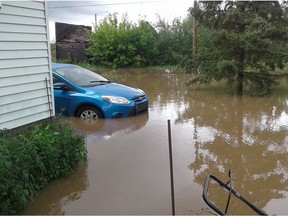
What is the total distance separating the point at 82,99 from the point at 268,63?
6867 millimetres

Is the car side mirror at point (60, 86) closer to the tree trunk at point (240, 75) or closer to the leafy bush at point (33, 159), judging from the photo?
the leafy bush at point (33, 159)

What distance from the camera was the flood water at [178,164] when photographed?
4.05m

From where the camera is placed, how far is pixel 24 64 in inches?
203

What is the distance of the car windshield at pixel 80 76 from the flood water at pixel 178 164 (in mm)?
980

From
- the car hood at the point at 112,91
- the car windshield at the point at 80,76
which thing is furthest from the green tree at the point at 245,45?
Result: the car windshield at the point at 80,76

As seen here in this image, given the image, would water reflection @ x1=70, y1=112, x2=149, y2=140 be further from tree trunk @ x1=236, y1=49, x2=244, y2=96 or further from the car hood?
tree trunk @ x1=236, y1=49, x2=244, y2=96

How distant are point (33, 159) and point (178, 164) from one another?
7.51 feet

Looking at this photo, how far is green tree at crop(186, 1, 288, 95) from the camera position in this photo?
35.7ft

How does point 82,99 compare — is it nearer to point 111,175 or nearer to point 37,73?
point 37,73

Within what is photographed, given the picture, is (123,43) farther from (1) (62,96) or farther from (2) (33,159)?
(2) (33,159)

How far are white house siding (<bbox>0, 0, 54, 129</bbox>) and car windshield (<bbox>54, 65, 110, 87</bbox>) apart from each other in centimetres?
258

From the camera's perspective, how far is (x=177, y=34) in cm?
2622

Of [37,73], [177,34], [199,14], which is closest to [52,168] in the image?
[37,73]

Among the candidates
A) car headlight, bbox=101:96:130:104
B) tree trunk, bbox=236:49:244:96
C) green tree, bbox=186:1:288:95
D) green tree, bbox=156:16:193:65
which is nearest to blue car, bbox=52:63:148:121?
car headlight, bbox=101:96:130:104
